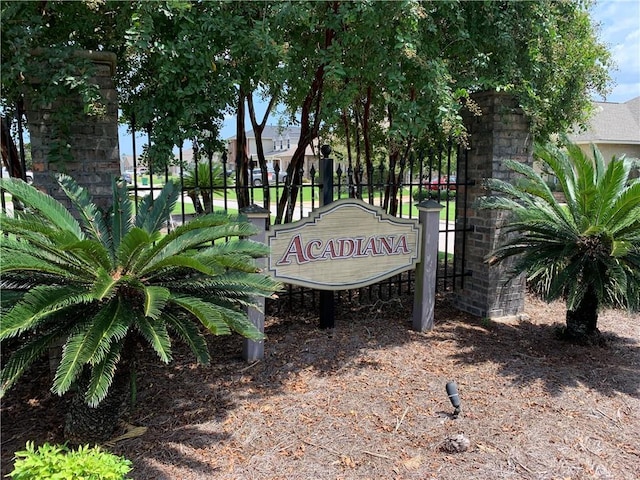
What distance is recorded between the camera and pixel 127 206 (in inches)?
157

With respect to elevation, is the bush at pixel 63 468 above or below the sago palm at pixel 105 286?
below

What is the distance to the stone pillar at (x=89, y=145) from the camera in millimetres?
4137

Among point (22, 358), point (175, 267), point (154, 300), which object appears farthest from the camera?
point (175, 267)

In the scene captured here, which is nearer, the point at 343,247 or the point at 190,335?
the point at 190,335

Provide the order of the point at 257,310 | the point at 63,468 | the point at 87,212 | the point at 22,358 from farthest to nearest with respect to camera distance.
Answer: the point at 257,310 → the point at 87,212 → the point at 22,358 → the point at 63,468

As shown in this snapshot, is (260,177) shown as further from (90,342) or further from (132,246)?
(90,342)

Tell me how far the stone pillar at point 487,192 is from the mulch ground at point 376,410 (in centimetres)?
75

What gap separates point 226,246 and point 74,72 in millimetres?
1873

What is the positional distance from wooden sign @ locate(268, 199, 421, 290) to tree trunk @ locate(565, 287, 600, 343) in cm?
179

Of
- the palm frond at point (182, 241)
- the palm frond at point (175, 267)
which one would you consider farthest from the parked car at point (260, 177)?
the palm frond at point (175, 267)

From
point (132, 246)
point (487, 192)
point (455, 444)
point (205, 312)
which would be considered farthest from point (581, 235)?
point (132, 246)

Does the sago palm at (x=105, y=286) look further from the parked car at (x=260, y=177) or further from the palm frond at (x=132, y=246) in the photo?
the parked car at (x=260, y=177)

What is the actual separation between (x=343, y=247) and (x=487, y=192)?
2.18 m

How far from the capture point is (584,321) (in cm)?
529
